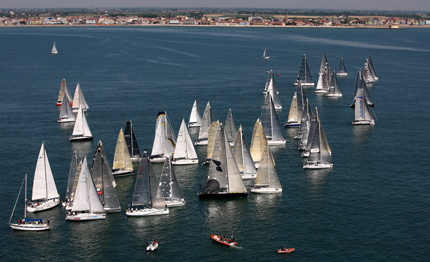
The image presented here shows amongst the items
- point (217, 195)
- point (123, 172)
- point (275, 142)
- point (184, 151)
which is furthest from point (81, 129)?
point (217, 195)

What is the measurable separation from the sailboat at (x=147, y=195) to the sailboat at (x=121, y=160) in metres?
14.4

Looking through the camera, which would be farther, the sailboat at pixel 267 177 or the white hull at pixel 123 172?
the white hull at pixel 123 172

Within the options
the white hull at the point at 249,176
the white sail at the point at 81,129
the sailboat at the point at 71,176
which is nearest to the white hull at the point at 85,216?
the sailboat at the point at 71,176

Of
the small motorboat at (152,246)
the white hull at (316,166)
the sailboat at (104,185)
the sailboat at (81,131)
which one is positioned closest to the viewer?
the small motorboat at (152,246)

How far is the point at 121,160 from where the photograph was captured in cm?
7675

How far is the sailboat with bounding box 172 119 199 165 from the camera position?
81.2 metres

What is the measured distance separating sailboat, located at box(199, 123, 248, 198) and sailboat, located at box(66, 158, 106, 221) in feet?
49.2

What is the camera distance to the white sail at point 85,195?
60719 mm

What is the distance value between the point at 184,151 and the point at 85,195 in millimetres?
24406

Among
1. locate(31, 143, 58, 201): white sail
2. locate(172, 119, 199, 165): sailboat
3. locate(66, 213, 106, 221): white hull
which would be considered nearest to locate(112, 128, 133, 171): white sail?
locate(172, 119, 199, 165): sailboat

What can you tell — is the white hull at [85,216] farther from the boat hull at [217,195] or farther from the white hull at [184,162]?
the white hull at [184,162]

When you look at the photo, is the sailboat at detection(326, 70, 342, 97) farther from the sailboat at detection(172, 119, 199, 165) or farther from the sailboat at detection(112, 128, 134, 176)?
the sailboat at detection(112, 128, 134, 176)

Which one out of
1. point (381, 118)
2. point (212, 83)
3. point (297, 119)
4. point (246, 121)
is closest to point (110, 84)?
point (212, 83)

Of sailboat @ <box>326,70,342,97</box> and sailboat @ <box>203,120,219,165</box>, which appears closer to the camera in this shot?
sailboat @ <box>203,120,219,165</box>
